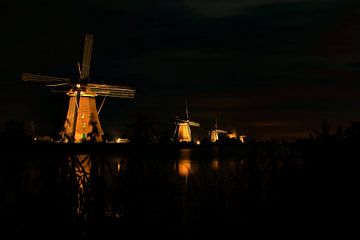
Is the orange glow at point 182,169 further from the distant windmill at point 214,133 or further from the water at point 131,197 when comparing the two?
the distant windmill at point 214,133

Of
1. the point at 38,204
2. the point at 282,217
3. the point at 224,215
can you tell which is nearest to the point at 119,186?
the point at 38,204

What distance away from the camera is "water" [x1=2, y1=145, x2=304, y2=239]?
9.02 metres

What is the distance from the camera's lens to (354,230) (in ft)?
32.1

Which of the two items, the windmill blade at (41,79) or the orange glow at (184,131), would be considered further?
the orange glow at (184,131)

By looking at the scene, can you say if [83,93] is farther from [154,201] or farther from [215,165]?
[154,201]

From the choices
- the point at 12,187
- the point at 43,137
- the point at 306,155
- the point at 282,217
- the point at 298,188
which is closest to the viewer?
the point at 12,187

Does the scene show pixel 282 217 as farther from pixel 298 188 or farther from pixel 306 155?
pixel 306 155

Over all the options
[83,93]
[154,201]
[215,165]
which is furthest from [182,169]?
[83,93]

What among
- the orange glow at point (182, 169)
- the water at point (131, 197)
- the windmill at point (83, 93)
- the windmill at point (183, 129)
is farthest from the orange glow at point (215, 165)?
the windmill at point (183, 129)

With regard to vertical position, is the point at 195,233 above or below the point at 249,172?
below

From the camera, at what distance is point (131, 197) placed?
32.7 ft

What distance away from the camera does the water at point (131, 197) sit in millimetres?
9023

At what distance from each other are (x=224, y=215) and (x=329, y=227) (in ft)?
7.44

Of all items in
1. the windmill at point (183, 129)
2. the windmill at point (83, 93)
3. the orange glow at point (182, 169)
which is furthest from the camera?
the windmill at point (183, 129)
